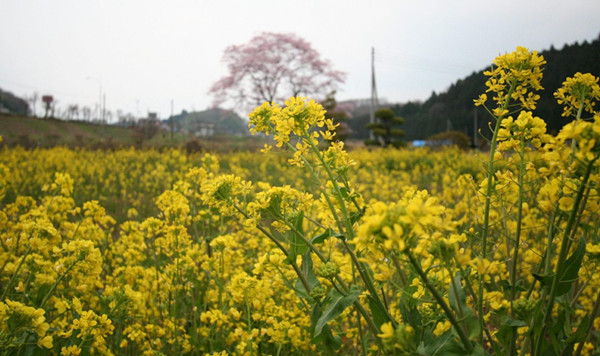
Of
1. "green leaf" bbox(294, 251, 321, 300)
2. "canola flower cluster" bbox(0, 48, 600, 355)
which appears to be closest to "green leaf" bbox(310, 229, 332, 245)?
"canola flower cluster" bbox(0, 48, 600, 355)

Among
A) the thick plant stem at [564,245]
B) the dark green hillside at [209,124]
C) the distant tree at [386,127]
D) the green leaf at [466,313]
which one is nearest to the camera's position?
the thick plant stem at [564,245]

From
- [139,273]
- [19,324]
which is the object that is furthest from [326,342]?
[139,273]

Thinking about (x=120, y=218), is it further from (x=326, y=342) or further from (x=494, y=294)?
(x=494, y=294)

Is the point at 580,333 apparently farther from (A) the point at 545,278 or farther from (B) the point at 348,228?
(B) the point at 348,228

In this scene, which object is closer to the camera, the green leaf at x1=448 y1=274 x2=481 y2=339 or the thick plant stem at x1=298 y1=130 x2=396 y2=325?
the green leaf at x1=448 y1=274 x2=481 y2=339

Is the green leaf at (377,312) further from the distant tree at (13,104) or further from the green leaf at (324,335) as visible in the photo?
the distant tree at (13,104)

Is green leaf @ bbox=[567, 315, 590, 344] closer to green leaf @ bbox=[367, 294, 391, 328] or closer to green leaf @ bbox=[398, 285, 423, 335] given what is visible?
green leaf @ bbox=[398, 285, 423, 335]

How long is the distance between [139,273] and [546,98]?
8.47 feet

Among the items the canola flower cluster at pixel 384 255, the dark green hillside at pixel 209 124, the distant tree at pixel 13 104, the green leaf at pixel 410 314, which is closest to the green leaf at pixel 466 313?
the canola flower cluster at pixel 384 255

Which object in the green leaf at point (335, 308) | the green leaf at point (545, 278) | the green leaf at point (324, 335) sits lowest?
the green leaf at point (324, 335)

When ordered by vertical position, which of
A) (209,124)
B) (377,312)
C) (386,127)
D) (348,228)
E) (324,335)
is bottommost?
(324,335)

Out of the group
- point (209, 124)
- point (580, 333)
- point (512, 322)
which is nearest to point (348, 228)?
point (512, 322)

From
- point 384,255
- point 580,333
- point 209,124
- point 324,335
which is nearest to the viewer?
point 384,255

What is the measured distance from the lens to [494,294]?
1.28 m
